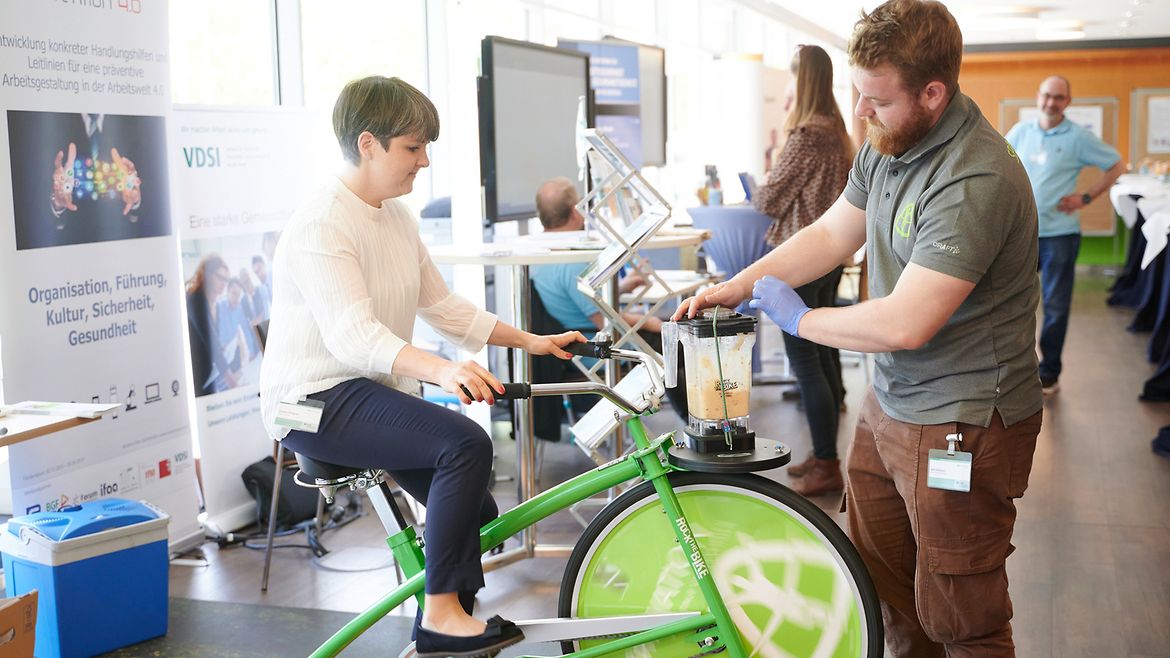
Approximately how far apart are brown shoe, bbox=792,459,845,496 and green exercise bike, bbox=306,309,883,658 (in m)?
2.14

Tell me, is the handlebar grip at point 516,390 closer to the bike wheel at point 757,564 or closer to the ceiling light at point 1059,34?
the bike wheel at point 757,564

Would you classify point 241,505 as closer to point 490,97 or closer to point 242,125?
point 242,125

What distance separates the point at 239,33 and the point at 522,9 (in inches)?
100

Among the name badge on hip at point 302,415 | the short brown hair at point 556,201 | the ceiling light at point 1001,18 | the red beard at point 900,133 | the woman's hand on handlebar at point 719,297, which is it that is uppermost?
the ceiling light at point 1001,18

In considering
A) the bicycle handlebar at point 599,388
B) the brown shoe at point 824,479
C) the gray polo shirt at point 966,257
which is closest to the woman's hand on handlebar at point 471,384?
the bicycle handlebar at point 599,388

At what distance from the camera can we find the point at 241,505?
13.8 ft

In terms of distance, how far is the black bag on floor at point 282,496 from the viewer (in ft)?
13.6

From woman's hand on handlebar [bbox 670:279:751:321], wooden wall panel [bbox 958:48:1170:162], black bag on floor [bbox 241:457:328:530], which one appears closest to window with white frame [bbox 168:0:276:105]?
black bag on floor [bbox 241:457:328:530]

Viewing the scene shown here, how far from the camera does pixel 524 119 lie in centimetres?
392

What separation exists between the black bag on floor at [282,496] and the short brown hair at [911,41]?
2852mm

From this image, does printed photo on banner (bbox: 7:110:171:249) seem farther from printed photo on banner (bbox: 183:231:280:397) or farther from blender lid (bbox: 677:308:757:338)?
blender lid (bbox: 677:308:757:338)

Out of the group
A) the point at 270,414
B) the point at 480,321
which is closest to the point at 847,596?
the point at 480,321

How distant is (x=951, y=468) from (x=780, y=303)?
17.0 inches

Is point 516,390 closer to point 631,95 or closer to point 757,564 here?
point 757,564
